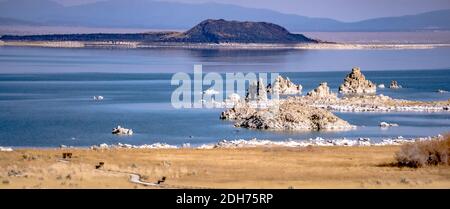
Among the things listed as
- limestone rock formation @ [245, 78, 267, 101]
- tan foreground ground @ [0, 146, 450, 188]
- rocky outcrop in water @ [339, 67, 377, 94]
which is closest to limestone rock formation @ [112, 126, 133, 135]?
tan foreground ground @ [0, 146, 450, 188]

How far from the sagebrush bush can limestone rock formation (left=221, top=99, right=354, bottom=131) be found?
17.9 meters

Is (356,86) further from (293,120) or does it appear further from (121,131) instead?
(121,131)

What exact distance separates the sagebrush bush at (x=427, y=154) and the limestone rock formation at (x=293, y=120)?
17.9 metres

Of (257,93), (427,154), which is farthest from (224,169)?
(257,93)

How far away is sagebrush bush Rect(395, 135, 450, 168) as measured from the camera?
1104 inches

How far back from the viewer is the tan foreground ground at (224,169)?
23828 mm

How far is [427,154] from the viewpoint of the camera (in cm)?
2833

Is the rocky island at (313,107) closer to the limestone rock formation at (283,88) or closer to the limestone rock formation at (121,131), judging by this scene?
the limestone rock formation at (283,88)

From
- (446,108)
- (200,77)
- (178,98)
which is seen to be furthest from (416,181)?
(200,77)

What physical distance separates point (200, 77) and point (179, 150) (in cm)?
6861

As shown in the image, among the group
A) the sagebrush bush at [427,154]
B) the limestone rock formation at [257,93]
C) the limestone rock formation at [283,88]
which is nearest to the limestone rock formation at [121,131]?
the limestone rock formation at [257,93]
